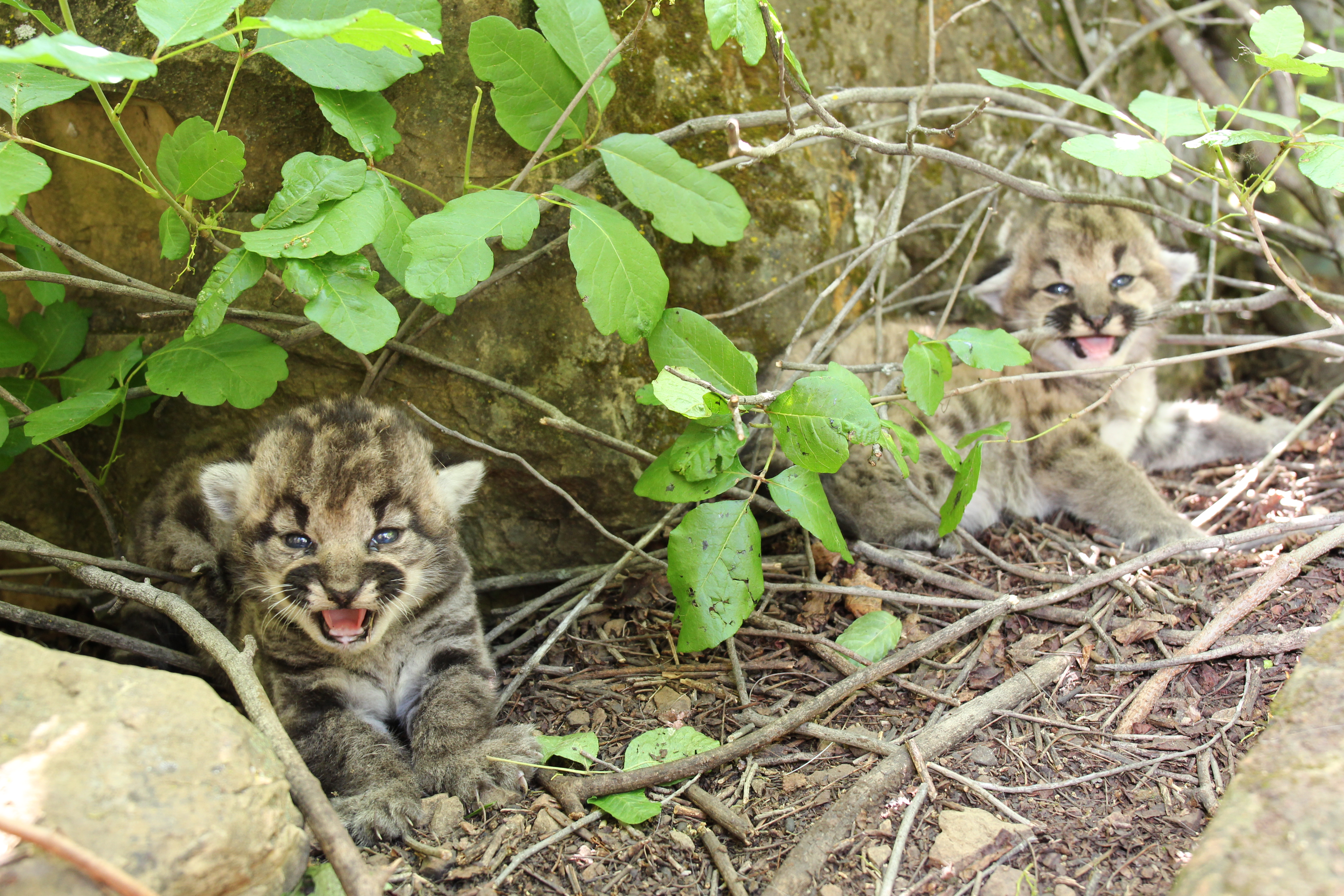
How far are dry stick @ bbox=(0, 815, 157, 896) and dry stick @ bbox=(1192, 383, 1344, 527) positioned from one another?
4396mm

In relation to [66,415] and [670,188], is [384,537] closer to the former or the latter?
[66,415]

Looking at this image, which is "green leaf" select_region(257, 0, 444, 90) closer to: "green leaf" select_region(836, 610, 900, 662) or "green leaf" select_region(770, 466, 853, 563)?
"green leaf" select_region(770, 466, 853, 563)

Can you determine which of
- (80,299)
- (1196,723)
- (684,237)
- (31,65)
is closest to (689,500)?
(684,237)

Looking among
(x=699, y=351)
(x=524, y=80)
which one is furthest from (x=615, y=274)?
(x=524, y=80)

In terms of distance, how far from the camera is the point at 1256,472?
4172 millimetres

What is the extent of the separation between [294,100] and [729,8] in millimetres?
2164

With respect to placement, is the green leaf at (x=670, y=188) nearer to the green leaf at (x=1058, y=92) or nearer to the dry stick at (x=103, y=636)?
the green leaf at (x=1058, y=92)

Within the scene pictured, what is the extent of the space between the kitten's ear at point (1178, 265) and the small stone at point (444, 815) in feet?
15.2

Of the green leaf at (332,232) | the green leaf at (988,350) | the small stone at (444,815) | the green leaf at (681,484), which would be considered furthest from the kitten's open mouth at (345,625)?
the green leaf at (988,350)

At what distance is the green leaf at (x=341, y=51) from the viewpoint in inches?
112

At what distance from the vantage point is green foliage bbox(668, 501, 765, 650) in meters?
2.96

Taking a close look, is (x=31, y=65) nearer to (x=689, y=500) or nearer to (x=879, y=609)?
(x=689, y=500)

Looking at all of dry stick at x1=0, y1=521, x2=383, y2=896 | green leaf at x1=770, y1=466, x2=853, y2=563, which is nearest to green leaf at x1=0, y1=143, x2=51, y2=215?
dry stick at x1=0, y1=521, x2=383, y2=896

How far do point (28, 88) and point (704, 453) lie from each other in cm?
229
